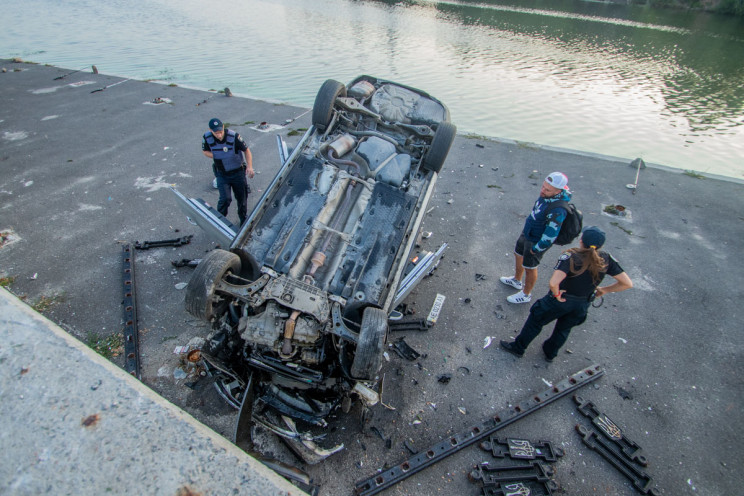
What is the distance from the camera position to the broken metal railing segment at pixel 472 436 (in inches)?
114

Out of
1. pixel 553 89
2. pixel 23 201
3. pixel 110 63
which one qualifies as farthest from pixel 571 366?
pixel 110 63

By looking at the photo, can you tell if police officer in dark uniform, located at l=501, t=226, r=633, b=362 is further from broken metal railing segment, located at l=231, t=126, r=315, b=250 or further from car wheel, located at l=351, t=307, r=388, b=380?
broken metal railing segment, located at l=231, t=126, r=315, b=250

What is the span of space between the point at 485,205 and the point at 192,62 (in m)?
14.5

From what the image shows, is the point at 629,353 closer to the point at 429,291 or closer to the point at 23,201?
the point at 429,291

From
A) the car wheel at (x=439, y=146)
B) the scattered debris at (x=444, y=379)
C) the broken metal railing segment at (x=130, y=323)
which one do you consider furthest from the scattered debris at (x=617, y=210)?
the broken metal railing segment at (x=130, y=323)

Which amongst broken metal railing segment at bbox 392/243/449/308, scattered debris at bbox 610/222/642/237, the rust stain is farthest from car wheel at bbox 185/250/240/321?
scattered debris at bbox 610/222/642/237

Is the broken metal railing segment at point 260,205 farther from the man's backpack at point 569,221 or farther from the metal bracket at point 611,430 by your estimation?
the metal bracket at point 611,430

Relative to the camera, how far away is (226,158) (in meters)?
4.77

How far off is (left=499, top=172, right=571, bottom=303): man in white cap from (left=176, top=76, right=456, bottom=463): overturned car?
127cm

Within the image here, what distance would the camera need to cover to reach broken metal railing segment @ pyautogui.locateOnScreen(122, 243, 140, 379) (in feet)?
11.7

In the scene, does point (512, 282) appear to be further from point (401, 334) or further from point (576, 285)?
point (401, 334)

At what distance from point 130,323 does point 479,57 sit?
18.3 meters

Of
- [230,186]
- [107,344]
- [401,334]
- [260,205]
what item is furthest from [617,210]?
[107,344]

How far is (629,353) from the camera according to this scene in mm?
4199
